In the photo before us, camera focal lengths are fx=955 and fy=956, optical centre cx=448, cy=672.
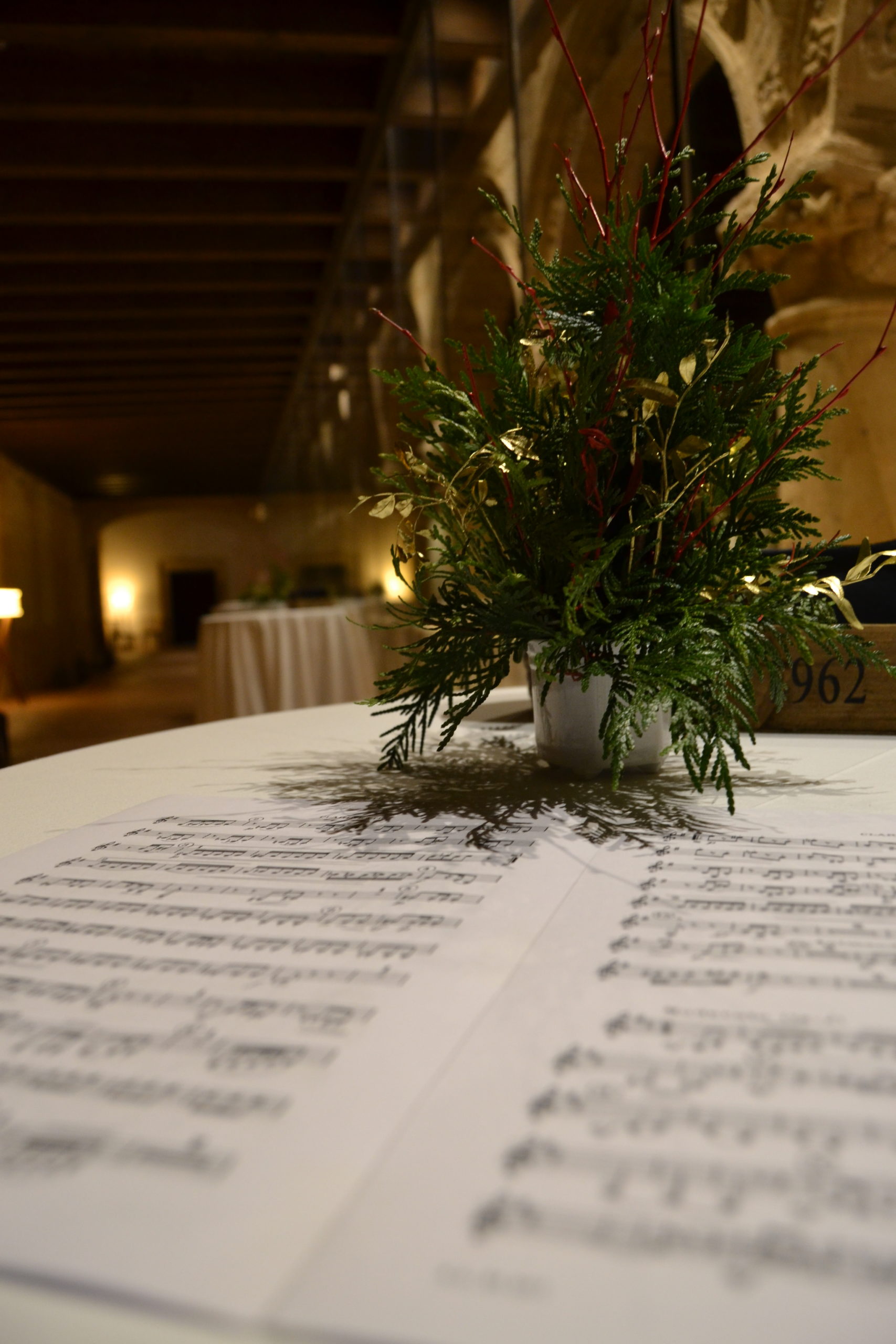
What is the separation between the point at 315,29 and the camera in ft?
16.9

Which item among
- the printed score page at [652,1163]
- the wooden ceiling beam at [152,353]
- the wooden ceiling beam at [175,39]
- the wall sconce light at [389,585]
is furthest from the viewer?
the wooden ceiling beam at [152,353]

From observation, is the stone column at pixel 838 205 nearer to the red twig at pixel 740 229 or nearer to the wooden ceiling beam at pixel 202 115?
the red twig at pixel 740 229

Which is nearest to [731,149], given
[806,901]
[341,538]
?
[806,901]

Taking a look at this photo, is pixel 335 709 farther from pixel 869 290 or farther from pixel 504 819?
pixel 869 290

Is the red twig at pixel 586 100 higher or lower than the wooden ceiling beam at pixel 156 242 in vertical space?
lower

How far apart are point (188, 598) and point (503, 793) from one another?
2600cm

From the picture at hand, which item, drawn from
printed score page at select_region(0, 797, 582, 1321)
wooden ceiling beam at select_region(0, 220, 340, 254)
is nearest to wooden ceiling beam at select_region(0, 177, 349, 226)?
wooden ceiling beam at select_region(0, 220, 340, 254)

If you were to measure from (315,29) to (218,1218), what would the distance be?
609 cm

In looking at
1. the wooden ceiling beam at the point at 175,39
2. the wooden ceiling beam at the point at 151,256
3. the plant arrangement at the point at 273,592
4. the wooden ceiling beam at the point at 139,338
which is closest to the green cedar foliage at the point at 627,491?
the wooden ceiling beam at the point at 175,39

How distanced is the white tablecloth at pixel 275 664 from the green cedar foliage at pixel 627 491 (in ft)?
12.9

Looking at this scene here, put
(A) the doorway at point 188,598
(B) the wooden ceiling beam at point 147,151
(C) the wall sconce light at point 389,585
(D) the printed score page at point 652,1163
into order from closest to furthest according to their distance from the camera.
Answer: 1. (D) the printed score page at point 652,1163
2. (B) the wooden ceiling beam at point 147,151
3. (C) the wall sconce light at point 389,585
4. (A) the doorway at point 188,598

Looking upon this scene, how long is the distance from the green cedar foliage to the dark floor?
466 centimetres

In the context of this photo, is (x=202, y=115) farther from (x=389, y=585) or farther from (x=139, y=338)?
(x=139, y=338)

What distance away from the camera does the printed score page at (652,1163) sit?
24 centimetres
